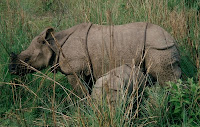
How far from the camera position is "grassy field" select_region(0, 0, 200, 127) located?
3357mm

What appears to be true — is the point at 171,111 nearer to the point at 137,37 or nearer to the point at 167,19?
the point at 137,37

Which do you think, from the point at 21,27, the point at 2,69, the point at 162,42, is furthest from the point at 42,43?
the point at 162,42

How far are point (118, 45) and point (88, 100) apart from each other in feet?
5.45

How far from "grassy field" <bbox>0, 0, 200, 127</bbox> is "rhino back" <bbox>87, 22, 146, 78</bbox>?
372 millimetres

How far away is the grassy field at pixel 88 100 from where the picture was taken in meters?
3.36

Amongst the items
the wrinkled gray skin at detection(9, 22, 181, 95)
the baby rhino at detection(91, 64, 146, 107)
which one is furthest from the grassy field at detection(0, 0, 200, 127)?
the wrinkled gray skin at detection(9, 22, 181, 95)

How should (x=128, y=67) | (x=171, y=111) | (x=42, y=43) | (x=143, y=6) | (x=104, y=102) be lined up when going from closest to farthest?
(x=104, y=102)
(x=171, y=111)
(x=128, y=67)
(x=42, y=43)
(x=143, y=6)

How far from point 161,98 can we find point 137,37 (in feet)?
3.49

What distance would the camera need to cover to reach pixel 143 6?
6215mm

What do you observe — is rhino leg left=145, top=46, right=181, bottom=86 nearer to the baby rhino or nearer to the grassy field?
the grassy field

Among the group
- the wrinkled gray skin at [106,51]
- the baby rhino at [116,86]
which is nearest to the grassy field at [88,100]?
the baby rhino at [116,86]

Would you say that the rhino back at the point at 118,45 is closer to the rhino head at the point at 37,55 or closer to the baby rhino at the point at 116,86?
the baby rhino at the point at 116,86

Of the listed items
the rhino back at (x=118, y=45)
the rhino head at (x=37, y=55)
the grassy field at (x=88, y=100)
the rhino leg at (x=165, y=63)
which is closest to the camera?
the grassy field at (x=88, y=100)

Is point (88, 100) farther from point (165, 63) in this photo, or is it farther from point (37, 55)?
point (37, 55)
